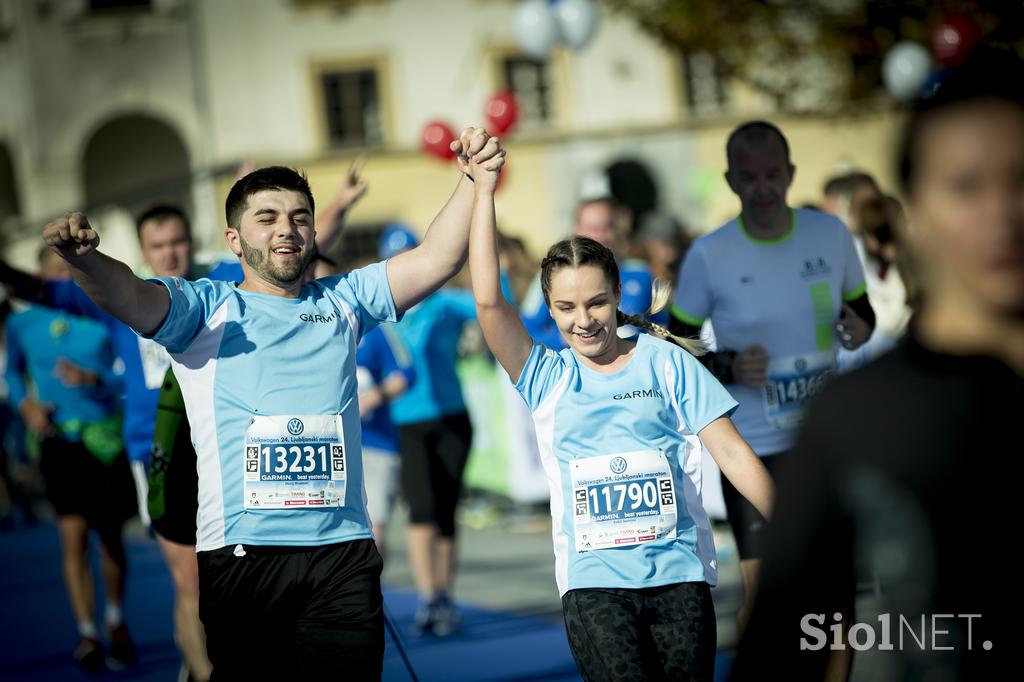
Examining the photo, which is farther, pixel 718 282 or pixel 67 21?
pixel 67 21

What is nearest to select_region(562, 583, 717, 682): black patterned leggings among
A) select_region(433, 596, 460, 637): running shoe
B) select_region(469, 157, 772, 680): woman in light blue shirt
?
select_region(469, 157, 772, 680): woman in light blue shirt

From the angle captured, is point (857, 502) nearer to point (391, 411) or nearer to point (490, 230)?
point (490, 230)

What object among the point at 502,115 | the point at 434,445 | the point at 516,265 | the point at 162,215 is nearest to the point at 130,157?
the point at 502,115

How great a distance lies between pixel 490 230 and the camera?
13.8 feet

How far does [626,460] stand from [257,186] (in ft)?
4.60

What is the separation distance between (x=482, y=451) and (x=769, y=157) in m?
8.44

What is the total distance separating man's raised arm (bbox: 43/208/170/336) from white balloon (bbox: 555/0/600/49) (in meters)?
12.6

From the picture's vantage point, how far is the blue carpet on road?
23.3ft

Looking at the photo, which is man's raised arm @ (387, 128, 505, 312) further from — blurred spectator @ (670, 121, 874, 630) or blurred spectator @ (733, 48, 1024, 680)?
blurred spectator @ (733, 48, 1024, 680)

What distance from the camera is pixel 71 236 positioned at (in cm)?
404

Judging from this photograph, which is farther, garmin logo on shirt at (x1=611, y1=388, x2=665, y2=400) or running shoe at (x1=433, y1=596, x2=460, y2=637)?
running shoe at (x1=433, y1=596, x2=460, y2=637)

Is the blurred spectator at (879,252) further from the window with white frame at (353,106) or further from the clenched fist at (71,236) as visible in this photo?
the window with white frame at (353,106)

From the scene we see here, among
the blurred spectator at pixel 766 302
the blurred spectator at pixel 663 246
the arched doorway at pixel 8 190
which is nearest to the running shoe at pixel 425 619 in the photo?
the blurred spectator at pixel 663 246

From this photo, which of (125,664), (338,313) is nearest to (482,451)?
(125,664)
